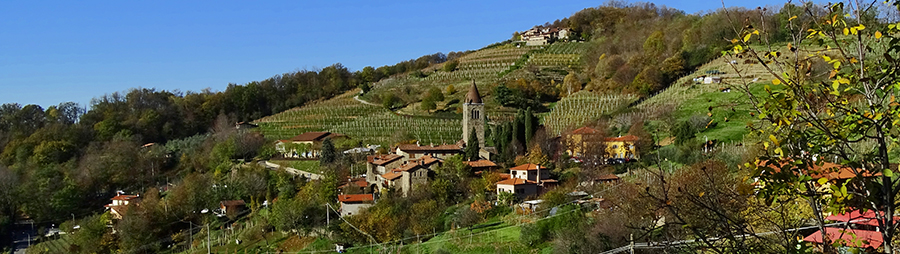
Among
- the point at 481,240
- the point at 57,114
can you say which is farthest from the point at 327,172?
the point at 57,114

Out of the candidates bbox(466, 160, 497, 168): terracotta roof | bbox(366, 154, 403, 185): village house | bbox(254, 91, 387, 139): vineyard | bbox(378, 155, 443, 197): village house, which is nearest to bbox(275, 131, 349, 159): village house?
bbox(254, 91, 387, 139): vineyard

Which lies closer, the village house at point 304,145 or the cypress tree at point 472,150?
the cypress tree at point 472,150

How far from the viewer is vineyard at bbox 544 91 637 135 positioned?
3912 cm

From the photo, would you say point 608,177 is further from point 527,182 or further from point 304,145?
point 304,145

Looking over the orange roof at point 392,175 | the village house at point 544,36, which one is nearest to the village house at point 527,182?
the orange roof at point 392,175

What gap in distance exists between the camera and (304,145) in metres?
42.3

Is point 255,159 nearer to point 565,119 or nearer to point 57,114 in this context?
point 565,119

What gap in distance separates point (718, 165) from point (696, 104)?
1870cm

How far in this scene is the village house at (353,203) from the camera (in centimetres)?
2860

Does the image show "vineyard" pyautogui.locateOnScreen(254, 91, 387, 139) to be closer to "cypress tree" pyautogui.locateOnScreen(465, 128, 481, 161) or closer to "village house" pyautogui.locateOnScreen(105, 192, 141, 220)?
"village house" pyautogui.locateOnScreen(105, 192, 141, 220)

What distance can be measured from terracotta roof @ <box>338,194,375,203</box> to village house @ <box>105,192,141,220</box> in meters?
14.5

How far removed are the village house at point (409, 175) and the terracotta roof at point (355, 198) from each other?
1059 mm

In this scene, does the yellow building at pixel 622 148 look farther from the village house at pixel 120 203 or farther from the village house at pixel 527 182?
the village house at pixel 120 203

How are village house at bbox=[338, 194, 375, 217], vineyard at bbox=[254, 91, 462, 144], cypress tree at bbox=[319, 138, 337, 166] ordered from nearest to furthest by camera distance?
village house at bbox=[338, 194, 375, 217], cypress tree at bbox=[319, 138, 337, 166], vineyard at bbox=[254, 91, 462, 144]
